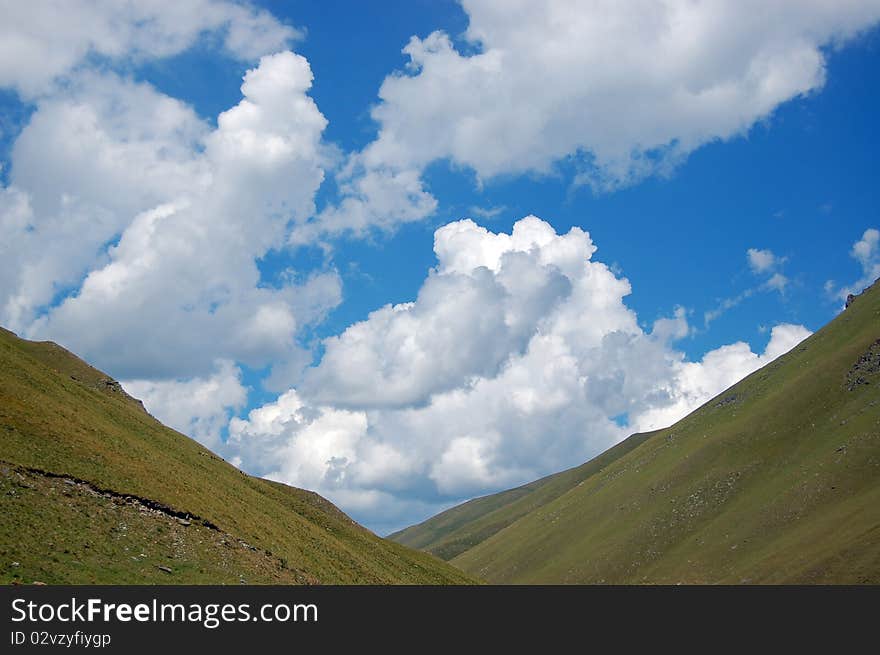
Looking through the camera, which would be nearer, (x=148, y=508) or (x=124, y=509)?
(x=124, y=509)

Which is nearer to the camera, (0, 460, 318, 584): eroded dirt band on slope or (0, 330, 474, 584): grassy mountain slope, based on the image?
(0, 330, 474, 584): grassy mountain slope

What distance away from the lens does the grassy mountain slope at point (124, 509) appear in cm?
4525

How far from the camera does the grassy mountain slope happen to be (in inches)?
1781

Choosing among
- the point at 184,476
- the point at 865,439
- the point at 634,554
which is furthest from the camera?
the point at 634,554

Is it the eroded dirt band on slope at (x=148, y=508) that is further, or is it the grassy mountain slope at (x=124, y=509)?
the eroded dirt band on slope at (x=148, y=508)

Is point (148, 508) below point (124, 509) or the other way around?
the other way around

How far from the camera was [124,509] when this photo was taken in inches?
2125

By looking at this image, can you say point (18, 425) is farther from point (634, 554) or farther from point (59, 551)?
point (634, 554)
